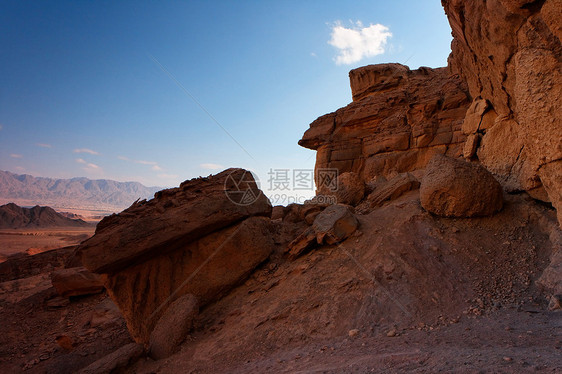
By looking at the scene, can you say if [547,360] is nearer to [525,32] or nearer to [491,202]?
[491,202]

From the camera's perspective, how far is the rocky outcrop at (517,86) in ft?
11.6

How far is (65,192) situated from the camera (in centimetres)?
15400

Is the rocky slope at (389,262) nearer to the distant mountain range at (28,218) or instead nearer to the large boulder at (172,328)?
the large boulder at (172,328)

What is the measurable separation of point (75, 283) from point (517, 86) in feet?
34.0

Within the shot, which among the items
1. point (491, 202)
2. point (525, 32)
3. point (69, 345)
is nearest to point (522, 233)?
point (491, 202)

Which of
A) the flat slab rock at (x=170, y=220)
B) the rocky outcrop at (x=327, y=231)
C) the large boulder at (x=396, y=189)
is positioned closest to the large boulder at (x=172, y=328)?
the flat slab rock at (x=170, y=220)

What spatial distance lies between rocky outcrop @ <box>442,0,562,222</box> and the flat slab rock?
4546 mm

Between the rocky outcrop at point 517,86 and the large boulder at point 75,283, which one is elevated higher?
the rocky outcrop at point 517,86

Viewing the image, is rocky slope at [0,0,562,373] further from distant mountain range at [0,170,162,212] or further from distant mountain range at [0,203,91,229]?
distant mountain range at [0,170,162,212]

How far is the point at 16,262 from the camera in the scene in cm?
1132

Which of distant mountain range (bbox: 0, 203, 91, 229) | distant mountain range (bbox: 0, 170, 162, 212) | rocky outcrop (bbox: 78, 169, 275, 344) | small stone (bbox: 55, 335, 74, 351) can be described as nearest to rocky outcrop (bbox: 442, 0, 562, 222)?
rocky outcrop (bbox: 78, 169, 275, 344)

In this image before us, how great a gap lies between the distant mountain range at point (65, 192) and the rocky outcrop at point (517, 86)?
12529cm

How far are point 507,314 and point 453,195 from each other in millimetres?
2080

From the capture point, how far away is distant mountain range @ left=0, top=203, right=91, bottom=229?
31.1 meters
